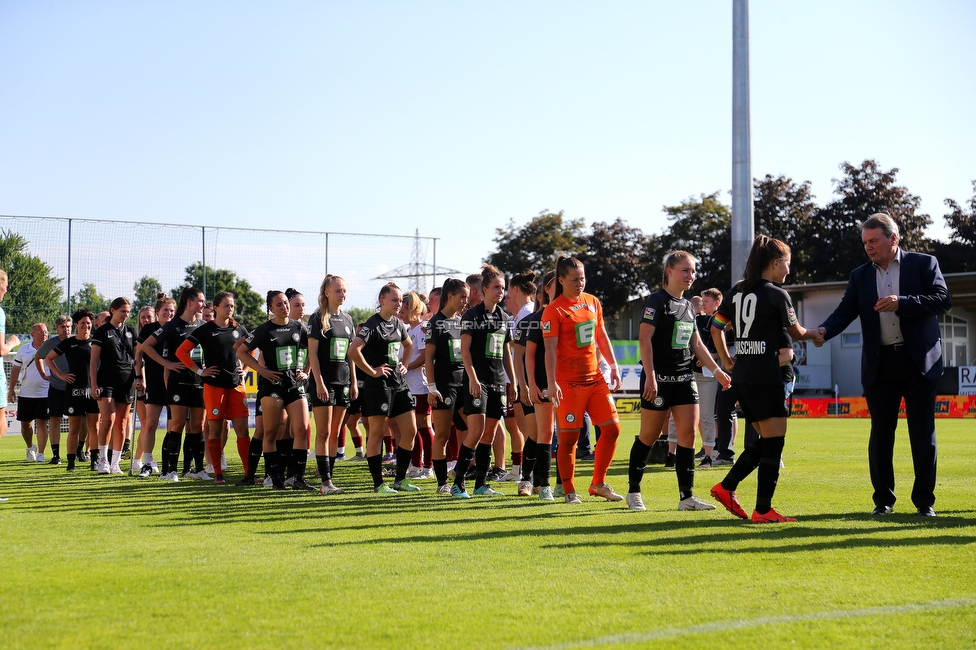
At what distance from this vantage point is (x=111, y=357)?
13.6m

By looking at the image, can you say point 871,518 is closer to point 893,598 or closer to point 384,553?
point 893,598

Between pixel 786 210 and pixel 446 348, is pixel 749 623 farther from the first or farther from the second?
pixel 786 210

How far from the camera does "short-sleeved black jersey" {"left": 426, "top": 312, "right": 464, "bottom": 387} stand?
10156 millimetres

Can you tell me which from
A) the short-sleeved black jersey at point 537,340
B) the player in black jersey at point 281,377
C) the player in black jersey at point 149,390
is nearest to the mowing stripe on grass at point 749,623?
the short-sleeved black jersey at point 537,340

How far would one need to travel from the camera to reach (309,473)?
43.1ft

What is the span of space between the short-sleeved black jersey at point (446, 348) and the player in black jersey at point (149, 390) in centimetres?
428

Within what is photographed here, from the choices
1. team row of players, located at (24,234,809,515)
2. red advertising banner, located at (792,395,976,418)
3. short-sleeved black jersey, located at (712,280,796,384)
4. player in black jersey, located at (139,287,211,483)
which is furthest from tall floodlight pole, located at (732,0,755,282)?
red advertising banner, located at (792,395,976,418)

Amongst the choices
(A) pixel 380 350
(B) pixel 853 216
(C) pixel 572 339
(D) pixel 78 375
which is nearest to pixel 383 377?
(A) pixel 380 350

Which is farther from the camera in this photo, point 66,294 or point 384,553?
point 66,294

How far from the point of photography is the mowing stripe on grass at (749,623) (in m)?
3.96

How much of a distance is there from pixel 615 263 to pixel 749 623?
56.6 metres

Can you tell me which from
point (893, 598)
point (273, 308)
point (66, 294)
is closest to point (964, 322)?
point (66, 294)

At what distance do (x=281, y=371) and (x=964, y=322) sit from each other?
158ft

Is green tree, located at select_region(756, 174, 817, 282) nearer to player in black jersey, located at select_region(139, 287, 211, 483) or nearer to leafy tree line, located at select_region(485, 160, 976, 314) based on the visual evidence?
leafy tree line, located at select_region(485, 160, 976, 314)
